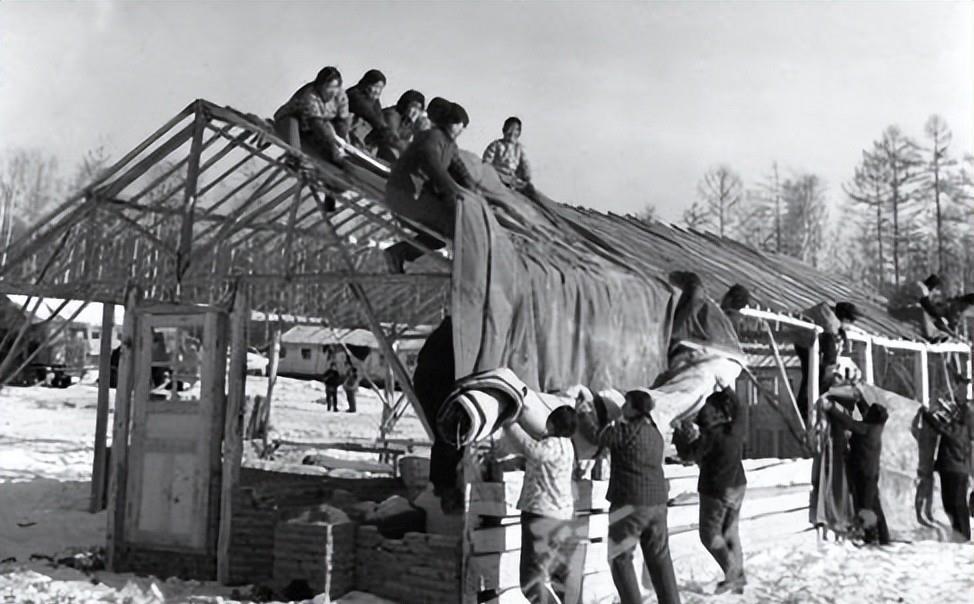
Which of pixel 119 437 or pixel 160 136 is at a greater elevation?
pixel 160 136

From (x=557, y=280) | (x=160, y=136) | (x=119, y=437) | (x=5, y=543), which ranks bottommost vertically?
(x=5, y=543)

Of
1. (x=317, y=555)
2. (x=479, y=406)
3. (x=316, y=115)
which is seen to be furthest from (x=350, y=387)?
(x=479, y=406)

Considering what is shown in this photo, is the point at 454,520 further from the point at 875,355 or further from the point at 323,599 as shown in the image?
the point at 875,355

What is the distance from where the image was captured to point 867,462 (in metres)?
10.3

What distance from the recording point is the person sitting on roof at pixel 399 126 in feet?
32.5

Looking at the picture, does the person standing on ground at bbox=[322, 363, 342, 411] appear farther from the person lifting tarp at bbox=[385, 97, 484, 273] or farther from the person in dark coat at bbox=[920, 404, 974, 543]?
the person lifting tarp at bbox=[385, 97, 484, 273]

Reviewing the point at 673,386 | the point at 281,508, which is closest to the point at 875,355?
the point at 673,386

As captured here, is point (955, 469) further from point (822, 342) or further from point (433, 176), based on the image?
point (433, 176)

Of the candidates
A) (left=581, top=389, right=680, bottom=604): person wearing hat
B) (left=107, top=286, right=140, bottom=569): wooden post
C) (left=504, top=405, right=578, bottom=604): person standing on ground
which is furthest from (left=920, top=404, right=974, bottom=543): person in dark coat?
(left=107, top=286, right=140, bottom=569): wooden post

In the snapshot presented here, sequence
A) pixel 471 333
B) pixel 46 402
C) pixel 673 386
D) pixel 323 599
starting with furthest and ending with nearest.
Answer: pixel 46 402
pixel 673 386
pixel 323 599
pixel 471 333

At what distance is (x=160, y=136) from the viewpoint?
28.7 feet

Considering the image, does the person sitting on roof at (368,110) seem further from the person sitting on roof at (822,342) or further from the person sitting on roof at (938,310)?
the person sitting on roof at (938,310)

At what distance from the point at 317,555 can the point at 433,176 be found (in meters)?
2.88

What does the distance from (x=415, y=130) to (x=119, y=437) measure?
14.2ft
